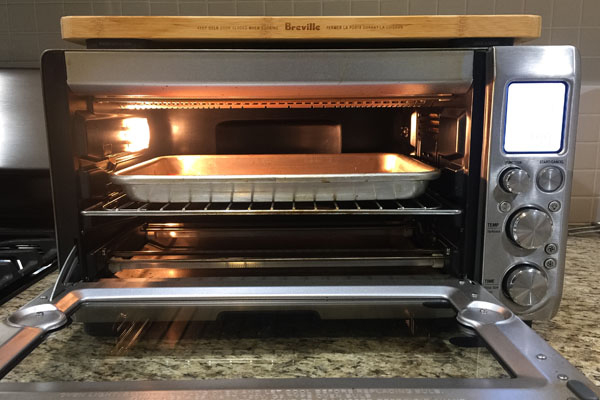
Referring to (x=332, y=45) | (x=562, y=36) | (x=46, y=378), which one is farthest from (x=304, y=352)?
(x=562, y=36)

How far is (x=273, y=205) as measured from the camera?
70 centimetres

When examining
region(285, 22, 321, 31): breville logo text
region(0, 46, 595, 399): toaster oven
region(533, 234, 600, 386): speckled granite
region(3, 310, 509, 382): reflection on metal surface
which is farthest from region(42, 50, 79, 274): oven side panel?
region(533, 234, 600, 386): speckled granite

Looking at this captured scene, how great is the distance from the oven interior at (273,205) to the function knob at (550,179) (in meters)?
0.08

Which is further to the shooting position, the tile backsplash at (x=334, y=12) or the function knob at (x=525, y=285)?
the tile backsplash at (x=334, y=12)

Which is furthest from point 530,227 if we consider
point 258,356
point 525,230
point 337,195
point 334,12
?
point 334,12

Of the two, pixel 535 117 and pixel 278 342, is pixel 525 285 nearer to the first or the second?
pixel 535 117

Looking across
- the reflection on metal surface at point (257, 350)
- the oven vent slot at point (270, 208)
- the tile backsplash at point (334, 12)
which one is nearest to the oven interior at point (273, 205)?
the oven vent slot at point (270, 208)

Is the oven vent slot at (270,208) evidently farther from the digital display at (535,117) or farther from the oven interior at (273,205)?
the digital display at (535,117)

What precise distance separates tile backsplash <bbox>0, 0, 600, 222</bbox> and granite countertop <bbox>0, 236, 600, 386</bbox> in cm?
83

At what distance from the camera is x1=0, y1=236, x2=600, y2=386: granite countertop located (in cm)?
48

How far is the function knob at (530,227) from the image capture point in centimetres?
60

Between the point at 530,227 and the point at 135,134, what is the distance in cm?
67

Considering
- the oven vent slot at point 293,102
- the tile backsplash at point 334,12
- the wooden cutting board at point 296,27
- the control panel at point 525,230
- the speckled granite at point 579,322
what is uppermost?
the tile backsplash at point 334,12

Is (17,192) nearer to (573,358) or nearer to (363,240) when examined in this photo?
(363,240)
